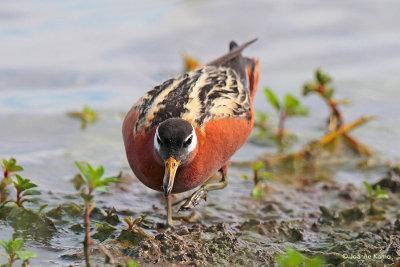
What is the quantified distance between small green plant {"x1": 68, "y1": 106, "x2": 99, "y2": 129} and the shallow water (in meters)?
0.14

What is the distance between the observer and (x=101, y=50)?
39.9 ft

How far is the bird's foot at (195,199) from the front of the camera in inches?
247

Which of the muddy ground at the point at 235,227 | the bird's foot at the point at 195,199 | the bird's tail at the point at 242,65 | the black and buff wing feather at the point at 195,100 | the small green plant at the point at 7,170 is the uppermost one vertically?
the bird's tail at the point at 242,65

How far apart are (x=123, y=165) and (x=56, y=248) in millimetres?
2882

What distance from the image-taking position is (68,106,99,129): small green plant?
9.62 metres

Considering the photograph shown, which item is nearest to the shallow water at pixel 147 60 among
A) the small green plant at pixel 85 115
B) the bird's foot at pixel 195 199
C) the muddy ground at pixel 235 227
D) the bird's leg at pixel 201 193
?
the small green plant at pixel 85 115

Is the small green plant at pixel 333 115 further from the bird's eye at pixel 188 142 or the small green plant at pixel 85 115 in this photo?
the bird's eye at pixel 188 142

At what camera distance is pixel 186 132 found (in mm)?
5906

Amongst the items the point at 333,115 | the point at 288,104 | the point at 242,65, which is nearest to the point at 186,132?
the point at 242,65

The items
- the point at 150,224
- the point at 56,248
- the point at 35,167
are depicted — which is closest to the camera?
A: the point at 56,248

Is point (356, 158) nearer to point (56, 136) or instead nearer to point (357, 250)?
point (357, 250)

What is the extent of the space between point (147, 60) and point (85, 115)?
2.83 metres

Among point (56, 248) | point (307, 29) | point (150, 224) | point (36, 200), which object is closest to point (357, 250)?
point (150, 224)

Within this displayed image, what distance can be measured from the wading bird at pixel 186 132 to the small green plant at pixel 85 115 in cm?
264
